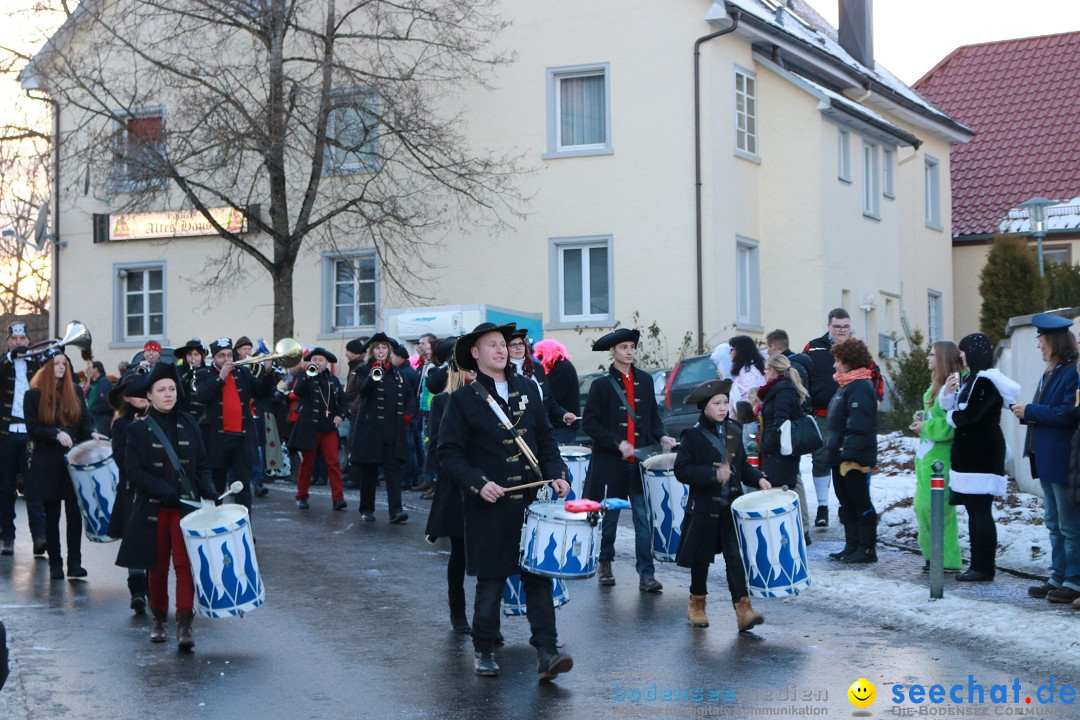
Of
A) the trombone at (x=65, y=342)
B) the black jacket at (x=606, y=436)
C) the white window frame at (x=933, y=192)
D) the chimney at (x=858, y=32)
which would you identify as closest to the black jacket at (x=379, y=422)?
the trombone at (x=65, y=342)

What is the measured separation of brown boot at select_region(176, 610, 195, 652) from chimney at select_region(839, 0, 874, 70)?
28.9m

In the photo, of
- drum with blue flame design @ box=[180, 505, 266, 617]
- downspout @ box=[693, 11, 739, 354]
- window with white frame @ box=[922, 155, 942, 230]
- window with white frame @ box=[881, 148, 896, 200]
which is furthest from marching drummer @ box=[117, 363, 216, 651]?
window with white frame @ box=[922, 155, 942, 230]

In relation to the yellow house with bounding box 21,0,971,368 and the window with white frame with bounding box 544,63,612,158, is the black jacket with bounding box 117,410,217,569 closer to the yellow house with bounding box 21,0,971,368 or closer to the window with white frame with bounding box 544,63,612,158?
the yellow house with bounding box 21,0,971,368

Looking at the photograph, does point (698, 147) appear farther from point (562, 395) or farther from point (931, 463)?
point (931, 463)

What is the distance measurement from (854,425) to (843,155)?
685 inches

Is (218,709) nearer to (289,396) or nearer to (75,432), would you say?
(75,432)

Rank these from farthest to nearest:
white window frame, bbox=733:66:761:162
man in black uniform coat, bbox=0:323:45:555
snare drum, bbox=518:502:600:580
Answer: white window frame, bbox=733:66:761:162 → man in black uniform coat, bbox=0:323:45:555 → snare drum, bbox=518:502:600:580

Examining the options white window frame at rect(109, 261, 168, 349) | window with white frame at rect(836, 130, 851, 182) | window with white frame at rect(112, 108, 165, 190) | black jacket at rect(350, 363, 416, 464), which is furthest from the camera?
white window frame at rect(109, 261, 168, 349)

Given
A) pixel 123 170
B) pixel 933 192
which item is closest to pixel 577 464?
pixel 123 170

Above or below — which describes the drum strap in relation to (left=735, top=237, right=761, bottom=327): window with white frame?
below

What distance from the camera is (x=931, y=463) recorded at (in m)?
11.1

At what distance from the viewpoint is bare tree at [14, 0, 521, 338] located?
83.3 ft

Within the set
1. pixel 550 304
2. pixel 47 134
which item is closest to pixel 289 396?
pixel 550 304

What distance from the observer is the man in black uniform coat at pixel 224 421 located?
14.0 meters
